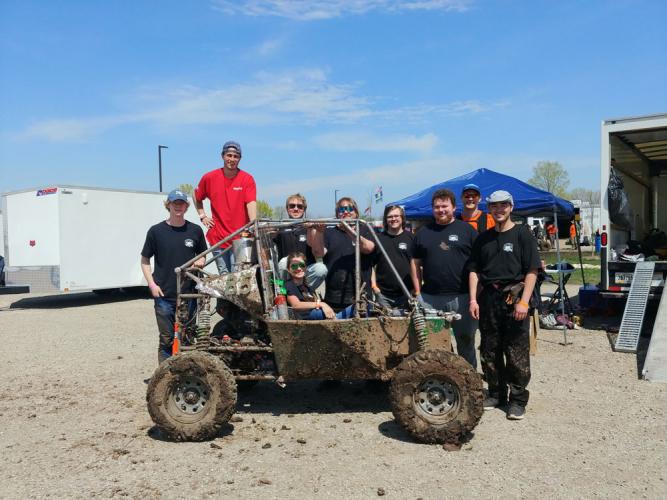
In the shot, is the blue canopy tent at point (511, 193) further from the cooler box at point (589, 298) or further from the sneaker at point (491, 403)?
the sneaker at point (491, 403)

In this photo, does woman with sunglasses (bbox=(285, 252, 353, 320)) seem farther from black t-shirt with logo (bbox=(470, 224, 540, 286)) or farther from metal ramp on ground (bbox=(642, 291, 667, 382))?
metal ramp on ground (bbox=(642, 291, 667, 382))

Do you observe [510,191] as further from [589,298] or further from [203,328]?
[203,328]

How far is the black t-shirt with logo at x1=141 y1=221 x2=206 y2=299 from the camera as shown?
17.4 ft

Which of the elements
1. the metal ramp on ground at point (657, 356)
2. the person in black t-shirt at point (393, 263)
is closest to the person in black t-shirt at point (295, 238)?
the person in black t-shirt at point (393, 263)

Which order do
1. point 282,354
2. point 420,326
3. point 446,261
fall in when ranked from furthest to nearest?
point 446,261
point 282,354
point 420,326

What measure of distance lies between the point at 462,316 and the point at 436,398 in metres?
1.08

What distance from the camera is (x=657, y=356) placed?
6051mm

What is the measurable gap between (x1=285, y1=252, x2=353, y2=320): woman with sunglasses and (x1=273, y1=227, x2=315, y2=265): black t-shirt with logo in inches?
11.8

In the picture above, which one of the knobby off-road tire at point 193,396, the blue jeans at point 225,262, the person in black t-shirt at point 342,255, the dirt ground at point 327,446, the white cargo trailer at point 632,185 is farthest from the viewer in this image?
the white cargo trailer at point 632,185

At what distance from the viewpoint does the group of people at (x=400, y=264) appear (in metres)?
4.63

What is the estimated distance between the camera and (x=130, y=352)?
772cm

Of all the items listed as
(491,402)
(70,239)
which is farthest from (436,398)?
(70,239)

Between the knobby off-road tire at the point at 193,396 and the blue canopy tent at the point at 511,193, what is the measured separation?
6228 millimetres

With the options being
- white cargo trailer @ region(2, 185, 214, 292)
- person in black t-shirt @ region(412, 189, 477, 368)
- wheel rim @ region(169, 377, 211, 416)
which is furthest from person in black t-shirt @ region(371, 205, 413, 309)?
white cargo trailer @ region(2, 185, 214, 292)
